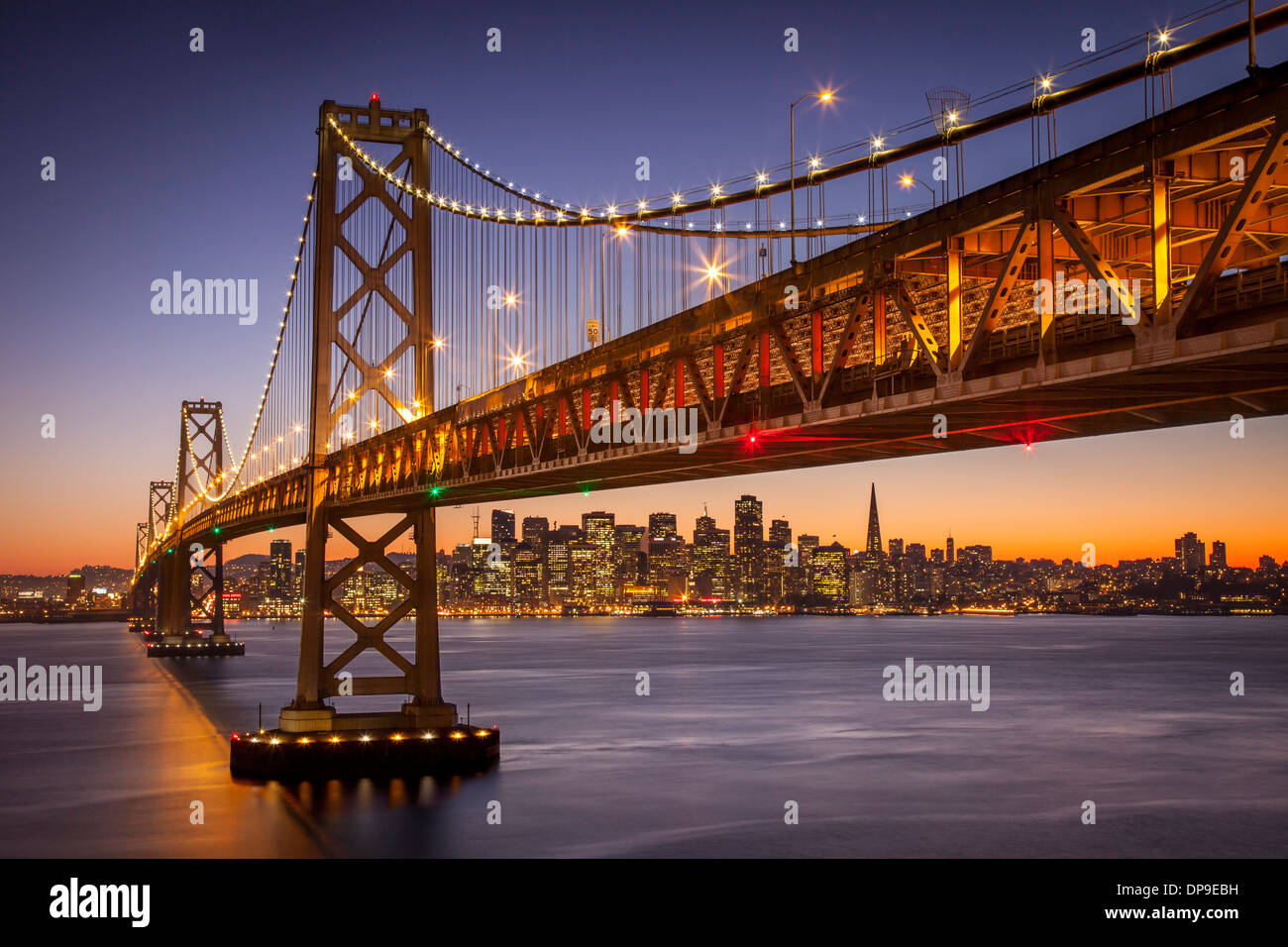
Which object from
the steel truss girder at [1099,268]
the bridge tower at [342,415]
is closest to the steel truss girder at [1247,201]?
the steel truss girder at [1099,268]

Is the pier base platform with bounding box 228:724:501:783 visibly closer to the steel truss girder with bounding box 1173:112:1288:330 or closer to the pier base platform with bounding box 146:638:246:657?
the steel truss girder with bounding box 1173:112:1288:330

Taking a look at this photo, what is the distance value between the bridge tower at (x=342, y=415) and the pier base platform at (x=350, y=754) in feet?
1.70

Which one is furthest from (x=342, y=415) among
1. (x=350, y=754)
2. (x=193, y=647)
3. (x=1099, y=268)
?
(x=193, y=647)

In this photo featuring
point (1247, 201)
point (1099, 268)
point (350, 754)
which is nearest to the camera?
point (1247, 201)

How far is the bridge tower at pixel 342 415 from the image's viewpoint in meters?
31.7

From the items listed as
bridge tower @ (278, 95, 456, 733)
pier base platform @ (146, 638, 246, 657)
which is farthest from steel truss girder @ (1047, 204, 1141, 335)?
pier base platform @ (146, 638, 246, 657)

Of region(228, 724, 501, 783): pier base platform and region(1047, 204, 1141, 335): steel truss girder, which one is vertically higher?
region(1047, 204, 1141, 335): steel truss girder

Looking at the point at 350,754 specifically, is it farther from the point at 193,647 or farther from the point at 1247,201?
the point at 193,647

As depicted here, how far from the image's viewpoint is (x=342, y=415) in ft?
114

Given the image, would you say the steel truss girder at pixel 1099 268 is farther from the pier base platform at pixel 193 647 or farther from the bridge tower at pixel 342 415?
the pier base platform at pixel 193 647

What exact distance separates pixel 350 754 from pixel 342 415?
9.53 metres

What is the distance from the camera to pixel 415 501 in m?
31.5

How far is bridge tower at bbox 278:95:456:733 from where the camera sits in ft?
104

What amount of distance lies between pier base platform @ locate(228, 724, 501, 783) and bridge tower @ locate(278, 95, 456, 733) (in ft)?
1.70
